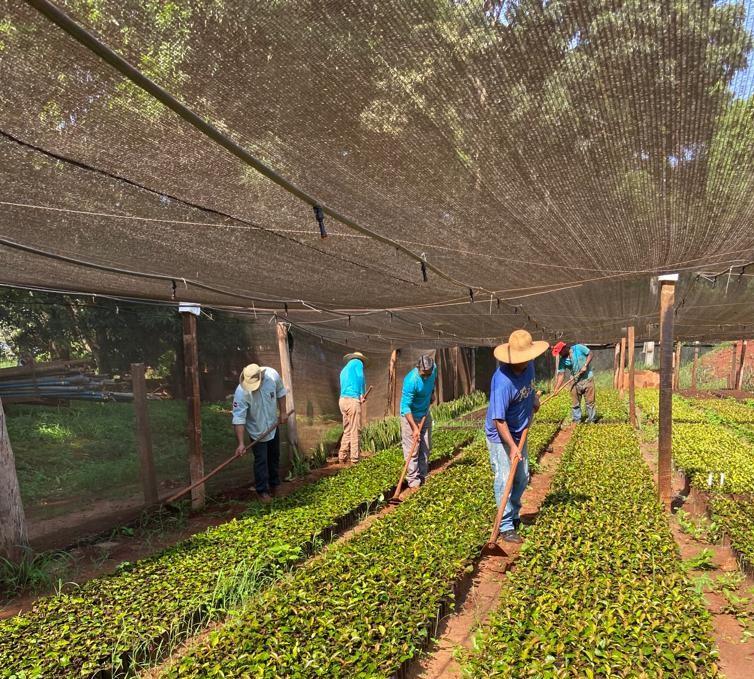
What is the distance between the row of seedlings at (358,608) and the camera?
3.04 m

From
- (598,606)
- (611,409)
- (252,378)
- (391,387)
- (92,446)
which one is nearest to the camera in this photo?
(598,606)

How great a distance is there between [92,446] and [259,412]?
2752 mm

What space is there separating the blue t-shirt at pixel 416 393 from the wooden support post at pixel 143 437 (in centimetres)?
312

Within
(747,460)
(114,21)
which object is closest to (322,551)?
(114,21)

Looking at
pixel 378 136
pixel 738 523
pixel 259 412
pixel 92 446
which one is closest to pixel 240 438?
pixel 259 412

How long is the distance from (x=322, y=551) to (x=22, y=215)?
3657 millimetres

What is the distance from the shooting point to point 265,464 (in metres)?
7.19

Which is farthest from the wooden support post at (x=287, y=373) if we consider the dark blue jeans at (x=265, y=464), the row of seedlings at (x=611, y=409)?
the row of seedlings at (x=611, y=409)

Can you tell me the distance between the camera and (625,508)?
5.44 meters

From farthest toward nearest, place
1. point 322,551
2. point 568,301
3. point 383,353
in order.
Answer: point 383,353 < point 568,301 < point 322,551

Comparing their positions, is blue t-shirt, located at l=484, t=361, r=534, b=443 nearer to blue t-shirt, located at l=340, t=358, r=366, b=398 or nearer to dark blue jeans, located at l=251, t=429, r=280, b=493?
dark blue jeans, located at l=251, t=429, r=280, b=493

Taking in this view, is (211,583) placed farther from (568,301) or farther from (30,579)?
(568,301)

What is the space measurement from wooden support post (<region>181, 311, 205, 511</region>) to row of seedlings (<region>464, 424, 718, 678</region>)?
411cm

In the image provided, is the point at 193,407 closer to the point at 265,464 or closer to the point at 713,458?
the point at 265,464
